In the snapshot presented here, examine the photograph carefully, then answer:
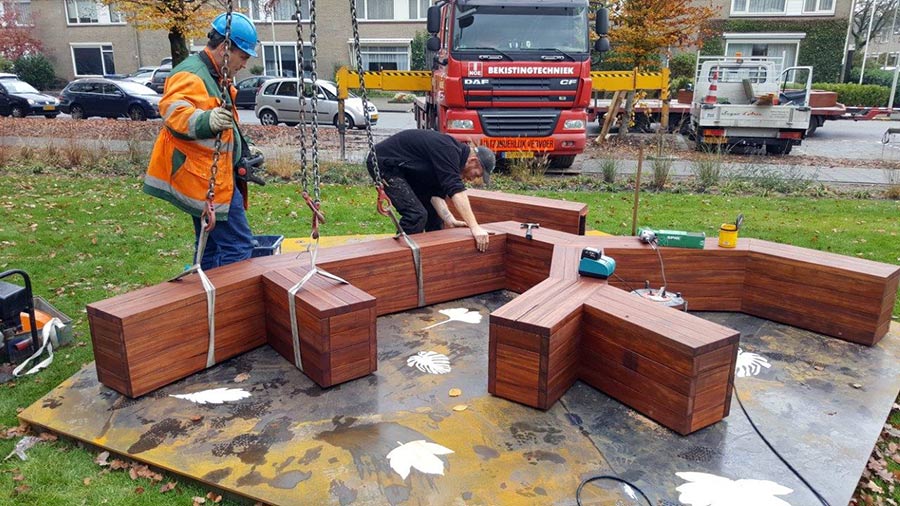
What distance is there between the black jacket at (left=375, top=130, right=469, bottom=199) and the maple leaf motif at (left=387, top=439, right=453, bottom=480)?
195 cm

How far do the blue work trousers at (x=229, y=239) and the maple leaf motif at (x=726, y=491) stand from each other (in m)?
2.79

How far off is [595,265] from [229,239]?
86.3 inches

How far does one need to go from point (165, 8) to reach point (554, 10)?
8.00 m

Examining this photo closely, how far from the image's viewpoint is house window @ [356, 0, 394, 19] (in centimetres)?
3486

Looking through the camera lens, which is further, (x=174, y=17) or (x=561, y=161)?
(x=174, y=17)

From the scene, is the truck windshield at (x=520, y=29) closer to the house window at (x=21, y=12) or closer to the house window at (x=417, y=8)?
the house window at (x=417, y=8)

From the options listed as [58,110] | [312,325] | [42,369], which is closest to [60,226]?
[42,369]

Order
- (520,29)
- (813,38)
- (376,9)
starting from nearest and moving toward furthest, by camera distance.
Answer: (520,29) → (813,38) → (376,9)

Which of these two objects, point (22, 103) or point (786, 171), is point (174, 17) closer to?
point (22, 103)

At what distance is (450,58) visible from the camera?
31.5 ft

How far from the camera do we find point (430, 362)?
12.0 ft

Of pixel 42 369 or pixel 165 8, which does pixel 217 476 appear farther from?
pixel 165 8

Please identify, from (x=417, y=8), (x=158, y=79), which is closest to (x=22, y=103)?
(x=158, y=79)

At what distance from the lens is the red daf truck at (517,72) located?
378 inches
